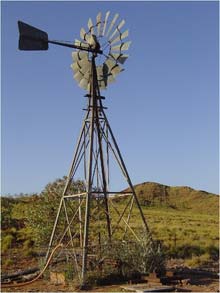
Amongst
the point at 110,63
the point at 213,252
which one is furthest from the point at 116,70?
the point at 213,252

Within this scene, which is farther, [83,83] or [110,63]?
[83,83]

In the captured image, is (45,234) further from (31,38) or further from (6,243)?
(31,38)

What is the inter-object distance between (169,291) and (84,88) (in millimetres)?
7316

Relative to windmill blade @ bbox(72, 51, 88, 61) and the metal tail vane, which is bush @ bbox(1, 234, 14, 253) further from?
the metal tail vane

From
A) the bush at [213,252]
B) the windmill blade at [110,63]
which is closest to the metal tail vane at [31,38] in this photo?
the windmill blade at [110,63]

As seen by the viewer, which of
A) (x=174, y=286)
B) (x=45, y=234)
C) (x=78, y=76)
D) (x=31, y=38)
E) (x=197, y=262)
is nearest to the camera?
(x=174, y=286)

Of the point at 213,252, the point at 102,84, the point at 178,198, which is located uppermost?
the point at 102,84

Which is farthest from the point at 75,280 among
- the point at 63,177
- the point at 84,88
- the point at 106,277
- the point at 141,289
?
the point at 63,177

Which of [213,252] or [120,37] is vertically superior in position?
[120,37]

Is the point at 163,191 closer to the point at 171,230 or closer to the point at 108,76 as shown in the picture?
the point at 171,230

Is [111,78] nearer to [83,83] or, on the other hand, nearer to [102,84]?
[102,84]

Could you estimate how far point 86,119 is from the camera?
16.5 metres

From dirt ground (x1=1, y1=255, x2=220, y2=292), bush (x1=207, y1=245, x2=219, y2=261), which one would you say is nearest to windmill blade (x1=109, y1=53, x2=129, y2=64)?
dirt ground (x1=1, y1=255, x2=220, y2=292)

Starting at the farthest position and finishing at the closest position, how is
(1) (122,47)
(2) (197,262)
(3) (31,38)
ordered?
(2) (197,262), (1) (122,47), (3) (31,38)
